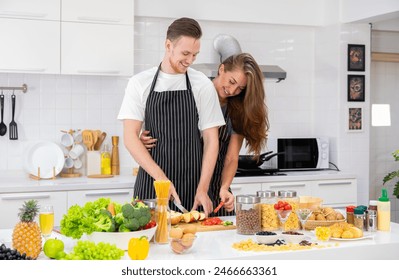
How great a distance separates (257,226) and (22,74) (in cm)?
310

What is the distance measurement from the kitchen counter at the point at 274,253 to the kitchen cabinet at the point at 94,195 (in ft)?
6.25

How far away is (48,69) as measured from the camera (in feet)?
16.0

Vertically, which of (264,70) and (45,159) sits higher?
(264,70)

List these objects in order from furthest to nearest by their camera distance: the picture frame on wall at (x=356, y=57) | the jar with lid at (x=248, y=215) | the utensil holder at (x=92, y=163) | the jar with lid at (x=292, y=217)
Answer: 1. the picture frame on wall at (x=356, y=57)
2. the utensil holder at (x=92, y=163)
3. the jar with lid at (x=292, y=217)
4. the jar with lid at (x=248, y=215)

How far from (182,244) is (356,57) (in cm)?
400

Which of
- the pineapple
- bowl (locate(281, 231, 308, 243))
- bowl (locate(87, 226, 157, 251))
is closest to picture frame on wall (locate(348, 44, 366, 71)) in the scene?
bowl (locate(281, 231, 308, 243))

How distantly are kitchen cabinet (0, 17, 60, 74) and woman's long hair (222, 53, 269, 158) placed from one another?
6.24 feet

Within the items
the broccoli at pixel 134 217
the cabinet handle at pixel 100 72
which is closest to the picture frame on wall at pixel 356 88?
the cabinet handle at pixel 100 72

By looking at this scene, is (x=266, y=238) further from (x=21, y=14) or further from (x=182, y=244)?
(x=21, y=14)

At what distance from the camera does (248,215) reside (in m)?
2.79

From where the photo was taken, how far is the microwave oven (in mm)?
5695

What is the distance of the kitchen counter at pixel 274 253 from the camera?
93.4 inches

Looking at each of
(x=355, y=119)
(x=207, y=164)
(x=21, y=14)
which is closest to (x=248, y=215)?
(x=207, y=164)

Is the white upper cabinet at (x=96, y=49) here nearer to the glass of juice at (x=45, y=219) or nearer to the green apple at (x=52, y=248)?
the glass of juice at (x=45, y=219)
